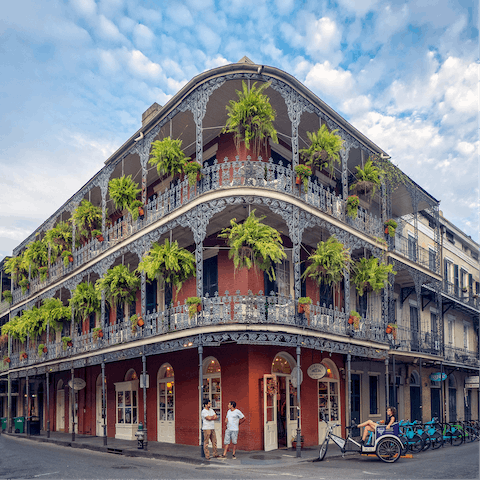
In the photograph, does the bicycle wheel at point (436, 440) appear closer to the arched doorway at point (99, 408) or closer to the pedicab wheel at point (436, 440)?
the pedicab wheel at point (436, 440)

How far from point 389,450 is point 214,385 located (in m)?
5.21

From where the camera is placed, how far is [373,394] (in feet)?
62.9

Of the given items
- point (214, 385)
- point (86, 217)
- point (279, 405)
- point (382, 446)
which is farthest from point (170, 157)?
point (382, 446)

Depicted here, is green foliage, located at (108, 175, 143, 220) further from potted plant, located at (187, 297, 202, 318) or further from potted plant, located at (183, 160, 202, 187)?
potted plant, located at (187, 297, 202, 318)

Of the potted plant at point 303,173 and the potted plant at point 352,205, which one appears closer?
the potted plant at point 303,173

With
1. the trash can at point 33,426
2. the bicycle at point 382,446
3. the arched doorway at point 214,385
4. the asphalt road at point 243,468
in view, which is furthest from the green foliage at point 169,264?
the trash can at point 33,426

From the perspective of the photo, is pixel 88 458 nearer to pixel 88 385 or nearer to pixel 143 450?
pixel 143 450

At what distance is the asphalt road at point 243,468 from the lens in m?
9.95

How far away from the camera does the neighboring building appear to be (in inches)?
539

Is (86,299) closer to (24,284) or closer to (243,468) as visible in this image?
(24,284)

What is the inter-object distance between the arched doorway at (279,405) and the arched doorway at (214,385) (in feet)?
4.63

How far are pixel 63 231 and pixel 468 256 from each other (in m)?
21.9

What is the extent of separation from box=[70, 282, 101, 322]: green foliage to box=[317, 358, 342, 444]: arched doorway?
28.0 ft

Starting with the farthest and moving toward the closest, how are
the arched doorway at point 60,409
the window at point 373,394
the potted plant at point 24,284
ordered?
the potted plant at point 24,284 < the arched doorway at point 60,409 < the window at point 373,394
